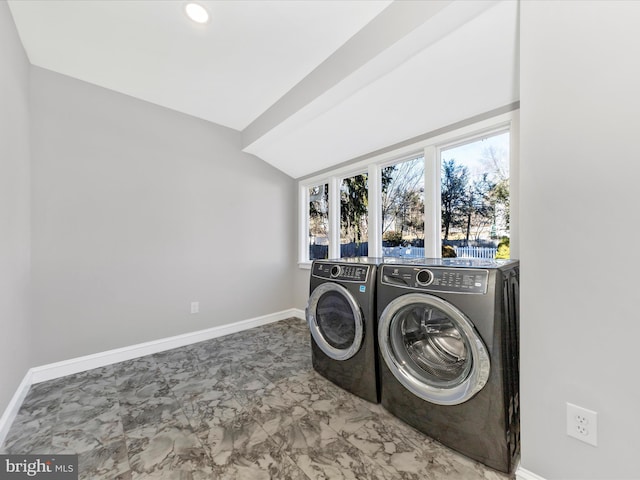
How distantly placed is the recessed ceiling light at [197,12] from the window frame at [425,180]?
5.86 ft

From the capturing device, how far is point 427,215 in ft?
7.64

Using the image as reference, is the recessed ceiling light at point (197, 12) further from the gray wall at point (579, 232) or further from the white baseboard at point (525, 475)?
the white baseboard at point (525, 475)

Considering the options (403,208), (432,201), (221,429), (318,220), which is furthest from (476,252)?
(221,429)

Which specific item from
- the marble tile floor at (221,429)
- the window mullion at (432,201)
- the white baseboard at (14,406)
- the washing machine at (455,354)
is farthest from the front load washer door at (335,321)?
the white baseboard at (14,406)

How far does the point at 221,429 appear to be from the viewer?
1488mm

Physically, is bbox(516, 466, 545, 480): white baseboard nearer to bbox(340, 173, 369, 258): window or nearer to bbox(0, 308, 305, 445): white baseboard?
bbox(340, 173, 369, 258): window

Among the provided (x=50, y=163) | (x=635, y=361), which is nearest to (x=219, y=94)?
(x=50, y=163)

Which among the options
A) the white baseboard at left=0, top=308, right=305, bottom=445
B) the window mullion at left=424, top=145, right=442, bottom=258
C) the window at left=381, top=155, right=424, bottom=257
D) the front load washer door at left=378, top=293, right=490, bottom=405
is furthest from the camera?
the window at left=381, top=155, right=424, bottom=257

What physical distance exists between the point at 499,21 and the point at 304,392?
97.2 inches

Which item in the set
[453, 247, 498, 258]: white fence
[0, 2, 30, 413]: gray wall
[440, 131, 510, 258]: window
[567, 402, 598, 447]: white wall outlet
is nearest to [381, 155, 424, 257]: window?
[440, 131, 510, 258]: window

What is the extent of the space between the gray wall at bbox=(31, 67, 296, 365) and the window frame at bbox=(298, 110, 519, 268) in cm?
71

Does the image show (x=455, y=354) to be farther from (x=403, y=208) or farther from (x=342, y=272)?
(x=403, y=208)

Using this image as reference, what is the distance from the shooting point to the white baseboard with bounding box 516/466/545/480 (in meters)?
1.09

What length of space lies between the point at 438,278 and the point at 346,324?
0.77 meters
